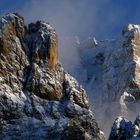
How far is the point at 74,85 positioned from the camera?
4070 inches

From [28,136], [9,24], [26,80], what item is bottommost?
[28,136]

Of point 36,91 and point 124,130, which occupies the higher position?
point 124,130

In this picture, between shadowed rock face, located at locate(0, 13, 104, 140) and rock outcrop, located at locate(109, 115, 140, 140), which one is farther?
rock outcrop, located at locate(109, 115, 140, 140)

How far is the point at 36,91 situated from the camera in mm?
98625

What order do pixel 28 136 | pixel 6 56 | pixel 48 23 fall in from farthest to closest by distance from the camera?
pixel 48 23 → pixel 6 56 → pixel 28 136

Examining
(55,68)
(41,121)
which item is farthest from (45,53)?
(41,121)

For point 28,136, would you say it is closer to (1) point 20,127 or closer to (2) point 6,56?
(1) point 20,127

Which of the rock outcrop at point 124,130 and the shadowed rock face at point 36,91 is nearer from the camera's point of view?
the shadowed rock face at point 36,91

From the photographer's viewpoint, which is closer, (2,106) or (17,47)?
(2,106)

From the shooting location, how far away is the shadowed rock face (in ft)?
311

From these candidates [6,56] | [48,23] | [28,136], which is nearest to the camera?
[28,136]

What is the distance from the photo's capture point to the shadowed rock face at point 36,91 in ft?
311

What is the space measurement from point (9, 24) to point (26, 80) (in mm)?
7983

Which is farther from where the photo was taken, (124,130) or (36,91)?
(124,130)
